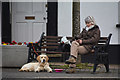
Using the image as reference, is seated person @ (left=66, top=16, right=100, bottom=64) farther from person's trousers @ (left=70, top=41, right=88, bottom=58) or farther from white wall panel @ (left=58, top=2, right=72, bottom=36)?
white wall panel @ (left=58, top=2, right=72, bottom=36)

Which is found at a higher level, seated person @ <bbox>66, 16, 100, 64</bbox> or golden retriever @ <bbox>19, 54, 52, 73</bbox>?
seated person @ <bbox>66, 16, 100, 64</bbox>

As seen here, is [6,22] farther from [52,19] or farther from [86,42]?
[86,42]

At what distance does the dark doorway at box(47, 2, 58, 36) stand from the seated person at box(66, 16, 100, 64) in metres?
2.99

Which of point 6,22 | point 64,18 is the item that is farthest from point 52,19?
point 6,22

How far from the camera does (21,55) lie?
27.7 feet

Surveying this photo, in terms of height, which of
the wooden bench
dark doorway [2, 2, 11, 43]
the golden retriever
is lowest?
the golden retriever

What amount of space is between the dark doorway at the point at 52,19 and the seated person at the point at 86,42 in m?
2.99

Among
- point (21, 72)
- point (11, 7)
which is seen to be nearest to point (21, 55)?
point (21, 72)

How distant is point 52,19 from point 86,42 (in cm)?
338

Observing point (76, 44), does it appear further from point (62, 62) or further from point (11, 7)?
point (11, 7)

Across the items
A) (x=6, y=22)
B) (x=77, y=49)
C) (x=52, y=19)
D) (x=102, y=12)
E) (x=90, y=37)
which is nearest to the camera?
(x=77, y=49)

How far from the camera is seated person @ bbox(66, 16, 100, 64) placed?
290 inches

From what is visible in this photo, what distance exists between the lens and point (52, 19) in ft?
34.8

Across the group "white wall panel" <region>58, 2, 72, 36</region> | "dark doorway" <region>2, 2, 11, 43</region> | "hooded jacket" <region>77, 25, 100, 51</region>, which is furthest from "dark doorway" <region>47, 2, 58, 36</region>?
"hooded jacket" <region>77, 25, 100, 51</region>
